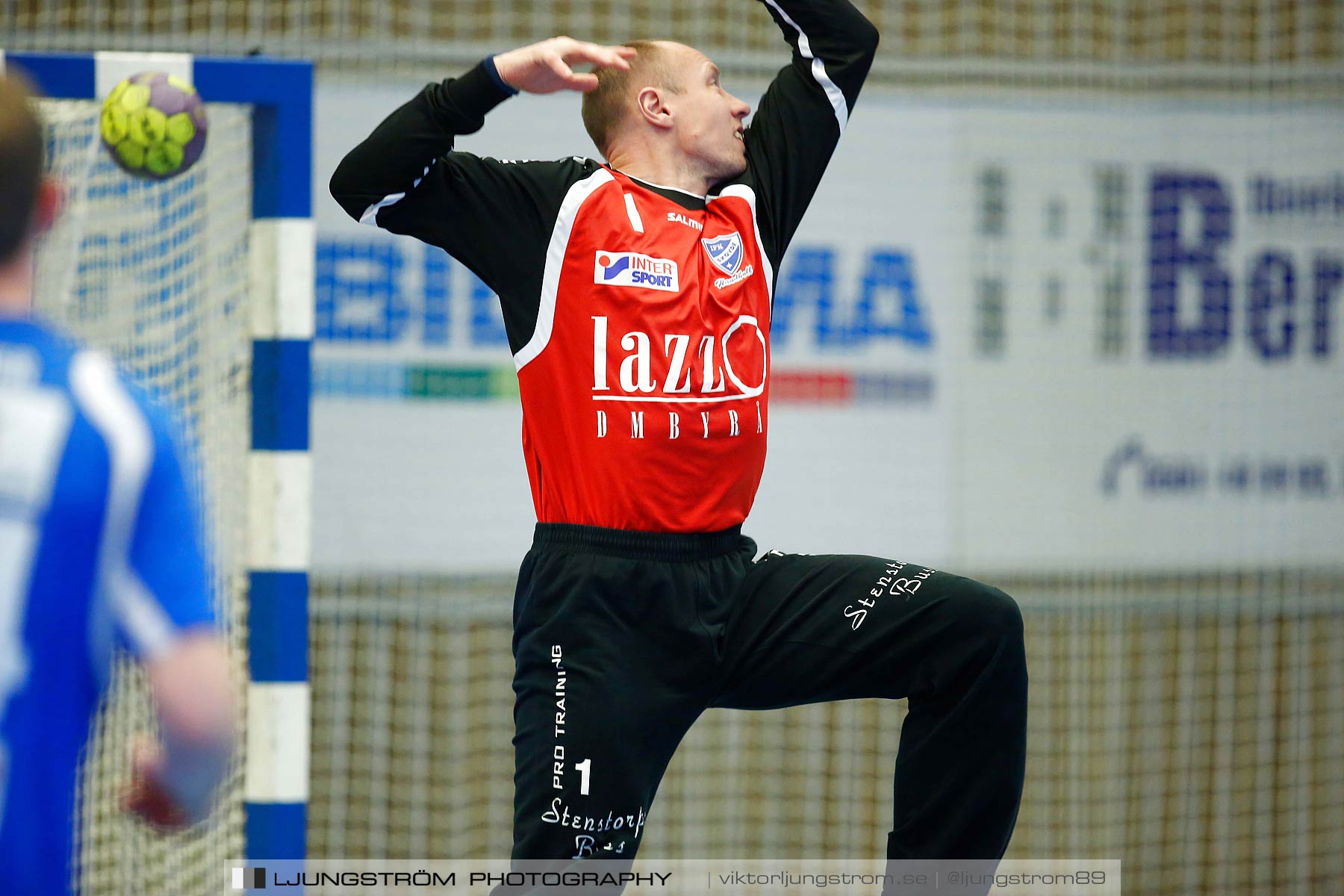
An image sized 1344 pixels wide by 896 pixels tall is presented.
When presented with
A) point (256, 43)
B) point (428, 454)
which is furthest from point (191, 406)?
point (256, 43)

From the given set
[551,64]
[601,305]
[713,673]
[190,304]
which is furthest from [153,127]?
[713,673]

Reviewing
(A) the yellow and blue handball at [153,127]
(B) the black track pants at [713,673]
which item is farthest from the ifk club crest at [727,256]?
(A) the yellow and blue handball at [153,127]

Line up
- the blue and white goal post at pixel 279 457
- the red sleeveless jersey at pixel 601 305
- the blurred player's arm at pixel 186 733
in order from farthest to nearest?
the blue and white goal post at pixel 279 457
the red sleeveless jersey at pixel 601 305
the blurred player's arm at pixel 186 733

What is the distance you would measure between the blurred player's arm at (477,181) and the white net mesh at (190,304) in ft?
2.31

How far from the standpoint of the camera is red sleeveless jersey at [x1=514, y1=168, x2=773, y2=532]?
2855 mm

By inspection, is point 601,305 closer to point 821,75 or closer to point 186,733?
point 821,75

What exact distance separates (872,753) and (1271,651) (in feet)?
6.22

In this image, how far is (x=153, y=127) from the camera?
10.2 ft

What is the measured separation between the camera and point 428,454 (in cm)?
543

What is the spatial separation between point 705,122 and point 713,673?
1.25 m

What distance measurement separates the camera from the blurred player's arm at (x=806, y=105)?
10.6 feet

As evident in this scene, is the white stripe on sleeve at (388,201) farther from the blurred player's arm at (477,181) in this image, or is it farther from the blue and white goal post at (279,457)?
the blue and white goal post at (279,457)

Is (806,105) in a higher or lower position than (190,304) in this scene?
higher

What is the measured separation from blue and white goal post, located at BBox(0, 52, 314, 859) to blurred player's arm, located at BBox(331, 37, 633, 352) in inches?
21.6
